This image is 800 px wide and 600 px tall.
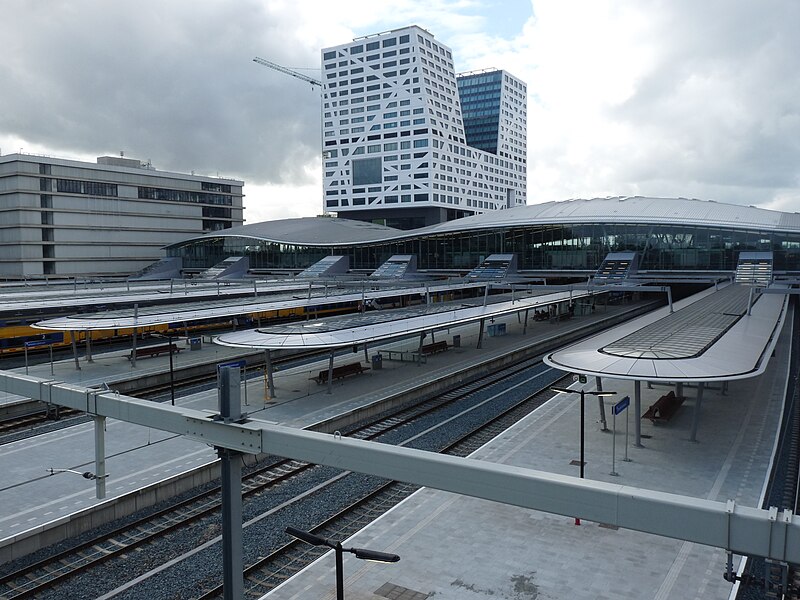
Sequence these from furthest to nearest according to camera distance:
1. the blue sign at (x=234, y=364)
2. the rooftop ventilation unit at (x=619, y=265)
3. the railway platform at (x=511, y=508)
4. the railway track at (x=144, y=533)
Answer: the rooftop ventilation unit at (x=619, y=265) < the railway track at (x=144, y=533) < the railway platform at (x=511, y=508) < the blue sign at (x=234, y=364)

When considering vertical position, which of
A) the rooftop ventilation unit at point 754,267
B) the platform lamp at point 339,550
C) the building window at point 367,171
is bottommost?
the platform lamp at point 339,550

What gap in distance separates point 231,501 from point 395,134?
3926 inches

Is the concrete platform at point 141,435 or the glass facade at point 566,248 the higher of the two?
the glass facade at point 566,248

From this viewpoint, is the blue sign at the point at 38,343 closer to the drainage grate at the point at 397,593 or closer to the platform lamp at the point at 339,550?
the drainage grate at the point at 397,593

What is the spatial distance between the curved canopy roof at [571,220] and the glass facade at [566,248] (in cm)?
61

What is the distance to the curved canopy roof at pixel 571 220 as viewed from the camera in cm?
5628

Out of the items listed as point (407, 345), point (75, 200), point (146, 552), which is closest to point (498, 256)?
point (407, 345)

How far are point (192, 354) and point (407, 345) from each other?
1158 centimetres

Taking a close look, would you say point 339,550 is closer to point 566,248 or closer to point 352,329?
point 352,329

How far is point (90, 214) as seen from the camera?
7481 cm

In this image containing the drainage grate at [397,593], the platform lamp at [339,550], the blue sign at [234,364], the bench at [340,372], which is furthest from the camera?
the bench at [340,372]

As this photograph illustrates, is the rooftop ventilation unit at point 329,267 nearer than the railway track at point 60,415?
No

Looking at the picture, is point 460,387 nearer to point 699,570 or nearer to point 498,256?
point 699,570

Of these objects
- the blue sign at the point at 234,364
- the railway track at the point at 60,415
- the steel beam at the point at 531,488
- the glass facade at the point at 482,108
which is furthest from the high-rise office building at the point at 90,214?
the glass facade at the point at 482,108
